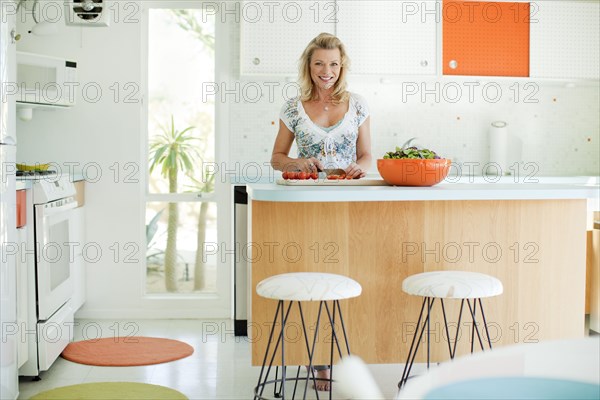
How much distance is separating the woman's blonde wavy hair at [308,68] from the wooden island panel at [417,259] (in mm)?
761

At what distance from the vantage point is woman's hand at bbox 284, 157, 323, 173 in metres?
3.37

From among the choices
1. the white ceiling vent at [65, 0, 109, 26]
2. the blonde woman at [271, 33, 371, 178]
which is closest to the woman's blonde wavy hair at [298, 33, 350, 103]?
the blonde woman at [271, 33, 371, 178]

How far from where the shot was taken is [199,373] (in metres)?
4.03

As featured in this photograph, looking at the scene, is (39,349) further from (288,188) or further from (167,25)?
(167,25)

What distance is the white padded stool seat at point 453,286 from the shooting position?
112 inches

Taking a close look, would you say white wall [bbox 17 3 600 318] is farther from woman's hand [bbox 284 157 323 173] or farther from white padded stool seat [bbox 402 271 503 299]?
white padded stool seat [bbox 402 271 503 299]

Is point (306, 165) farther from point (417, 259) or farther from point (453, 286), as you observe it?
point (453, 286)

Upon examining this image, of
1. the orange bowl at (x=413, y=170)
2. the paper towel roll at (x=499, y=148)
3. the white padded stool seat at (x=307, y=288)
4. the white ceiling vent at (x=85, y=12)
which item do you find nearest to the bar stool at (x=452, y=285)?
the white padded stool seat at (x=307, y=288)

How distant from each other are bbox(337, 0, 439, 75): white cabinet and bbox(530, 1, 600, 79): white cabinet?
0.72 metres

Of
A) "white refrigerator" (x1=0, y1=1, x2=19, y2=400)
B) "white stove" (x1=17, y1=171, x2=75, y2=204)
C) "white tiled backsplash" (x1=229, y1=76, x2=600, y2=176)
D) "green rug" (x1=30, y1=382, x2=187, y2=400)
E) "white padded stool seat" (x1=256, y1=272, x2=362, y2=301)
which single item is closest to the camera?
Result: "white padded stool seat" (x1=256, y1=272, x2=362, y2=301)

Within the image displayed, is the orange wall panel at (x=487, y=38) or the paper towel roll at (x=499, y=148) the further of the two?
the paper towel roll at (x=499, y=148)

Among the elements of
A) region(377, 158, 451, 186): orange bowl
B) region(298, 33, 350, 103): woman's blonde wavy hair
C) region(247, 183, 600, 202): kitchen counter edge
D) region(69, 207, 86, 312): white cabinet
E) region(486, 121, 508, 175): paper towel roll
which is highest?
region(298, 33, 350, 103): woman's blonde wavy hair

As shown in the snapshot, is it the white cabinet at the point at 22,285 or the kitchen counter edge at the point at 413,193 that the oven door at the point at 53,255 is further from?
the kitchen counter edge at the point at 413,193

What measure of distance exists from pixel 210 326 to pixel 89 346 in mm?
866
